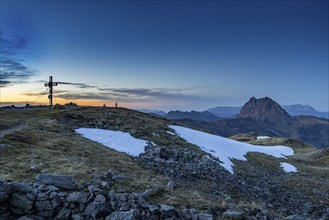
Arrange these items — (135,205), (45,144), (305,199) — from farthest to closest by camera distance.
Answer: (305,199) → (45,144) → (135,205)

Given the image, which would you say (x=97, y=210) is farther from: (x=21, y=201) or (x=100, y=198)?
(x=21, y=201)

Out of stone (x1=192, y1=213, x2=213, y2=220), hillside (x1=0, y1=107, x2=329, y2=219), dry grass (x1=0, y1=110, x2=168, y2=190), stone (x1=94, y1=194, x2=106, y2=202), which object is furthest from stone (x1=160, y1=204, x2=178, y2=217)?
dry grass (x1=0, y1=110, x2=168, y2=190)

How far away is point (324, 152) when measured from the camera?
6819 cm

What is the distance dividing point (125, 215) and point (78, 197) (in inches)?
117

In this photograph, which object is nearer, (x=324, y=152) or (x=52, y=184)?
(x=52, y=184)

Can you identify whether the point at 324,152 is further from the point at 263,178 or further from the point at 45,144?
the point at 45,144

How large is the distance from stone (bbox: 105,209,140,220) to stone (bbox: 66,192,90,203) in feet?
6.06

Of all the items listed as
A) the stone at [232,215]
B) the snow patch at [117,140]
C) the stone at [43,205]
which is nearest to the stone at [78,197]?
the stone at [43,205]

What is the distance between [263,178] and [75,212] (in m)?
28.5

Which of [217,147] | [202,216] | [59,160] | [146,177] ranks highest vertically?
[59,160]

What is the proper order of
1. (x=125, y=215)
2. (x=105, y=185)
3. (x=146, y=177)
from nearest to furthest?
(x=125, y=215)
(x=105, y=185)
(x=146, y=177)

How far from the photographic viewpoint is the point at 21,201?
48.8 feet

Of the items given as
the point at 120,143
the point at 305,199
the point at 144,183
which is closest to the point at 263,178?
the point at 305,199

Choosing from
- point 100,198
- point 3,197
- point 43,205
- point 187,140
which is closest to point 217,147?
point 187,140
